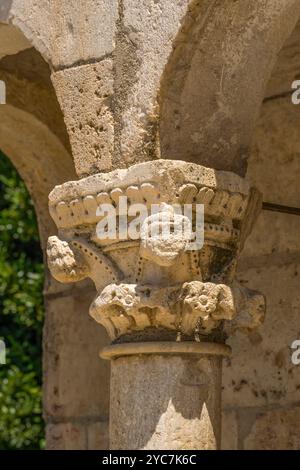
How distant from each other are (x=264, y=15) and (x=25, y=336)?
5125 mm

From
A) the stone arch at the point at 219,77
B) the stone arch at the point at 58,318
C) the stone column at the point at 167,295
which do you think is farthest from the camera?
the stone arch at the point at 58,318

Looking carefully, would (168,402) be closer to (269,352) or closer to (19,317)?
(269,352)

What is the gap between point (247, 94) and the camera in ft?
14.4

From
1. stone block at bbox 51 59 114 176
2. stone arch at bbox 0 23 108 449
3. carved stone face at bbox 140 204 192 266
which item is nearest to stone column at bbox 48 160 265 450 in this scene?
carved stone face at bbox 140 204 192 266

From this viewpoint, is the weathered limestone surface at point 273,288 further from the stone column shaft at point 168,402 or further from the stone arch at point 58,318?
the stone column shaft at point 168,402

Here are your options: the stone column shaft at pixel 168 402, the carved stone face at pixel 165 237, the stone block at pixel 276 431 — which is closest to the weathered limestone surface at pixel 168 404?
the stone column shaft at pixel 168 402

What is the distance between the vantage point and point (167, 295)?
13.6ft

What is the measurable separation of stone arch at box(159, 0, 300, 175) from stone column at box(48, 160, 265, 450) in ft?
0.56

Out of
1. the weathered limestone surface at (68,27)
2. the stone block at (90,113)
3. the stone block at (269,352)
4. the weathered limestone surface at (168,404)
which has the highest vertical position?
the weathered limestone surface at (68,27)

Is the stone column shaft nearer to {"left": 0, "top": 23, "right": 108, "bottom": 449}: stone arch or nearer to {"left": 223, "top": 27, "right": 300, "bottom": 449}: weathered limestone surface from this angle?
{"left": 223, "top": 27, "right": 300, "bottom": 449}: weathered limestone surface

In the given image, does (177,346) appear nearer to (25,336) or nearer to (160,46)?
(160,46)

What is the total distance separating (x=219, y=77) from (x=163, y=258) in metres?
0.75

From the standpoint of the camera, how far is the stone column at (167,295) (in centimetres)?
414
